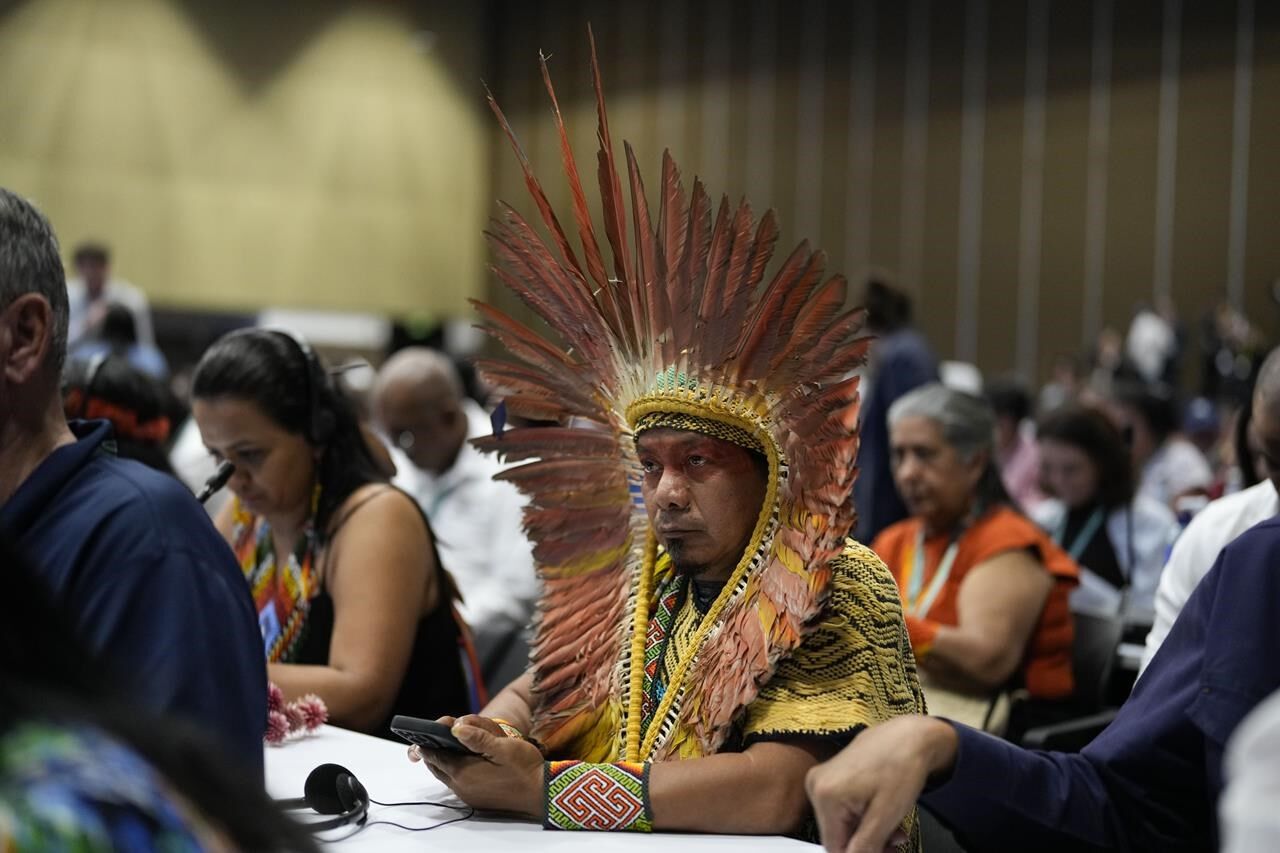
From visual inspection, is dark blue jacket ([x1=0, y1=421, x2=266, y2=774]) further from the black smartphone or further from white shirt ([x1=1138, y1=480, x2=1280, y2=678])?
white shirt ([x1=1138, y1=480, x2=1280, y2=678])

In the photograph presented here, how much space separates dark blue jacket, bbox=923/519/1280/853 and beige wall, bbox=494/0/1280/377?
35.9 ft

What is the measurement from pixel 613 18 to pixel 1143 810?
568 inches

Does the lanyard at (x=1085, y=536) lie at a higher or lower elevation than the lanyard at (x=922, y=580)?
lower

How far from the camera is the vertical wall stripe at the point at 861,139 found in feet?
45.6

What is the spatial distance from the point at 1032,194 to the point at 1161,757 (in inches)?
482

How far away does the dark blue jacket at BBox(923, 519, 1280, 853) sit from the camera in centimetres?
153

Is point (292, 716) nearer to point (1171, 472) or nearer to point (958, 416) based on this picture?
point (958, 416)

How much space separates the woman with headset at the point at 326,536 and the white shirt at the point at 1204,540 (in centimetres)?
134

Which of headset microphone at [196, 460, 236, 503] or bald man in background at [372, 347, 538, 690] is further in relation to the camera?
bald man in background at [372, 347, 538, 690]

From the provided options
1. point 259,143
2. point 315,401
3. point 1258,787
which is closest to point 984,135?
point 259,143

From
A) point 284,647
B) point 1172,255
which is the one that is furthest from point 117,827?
point 1172,255

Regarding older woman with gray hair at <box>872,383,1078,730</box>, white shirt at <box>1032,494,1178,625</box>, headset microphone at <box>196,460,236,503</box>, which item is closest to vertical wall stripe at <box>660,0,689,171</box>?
white shirt at <box>1032,494,1178,625</box>

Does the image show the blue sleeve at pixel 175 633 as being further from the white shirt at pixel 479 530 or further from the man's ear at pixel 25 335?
the white shirt at pixel 479 530

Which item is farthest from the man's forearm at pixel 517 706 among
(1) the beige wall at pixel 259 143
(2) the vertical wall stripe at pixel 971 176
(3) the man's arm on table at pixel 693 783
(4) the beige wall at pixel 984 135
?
(2) the vertical wall stripe at pixel 971 176
